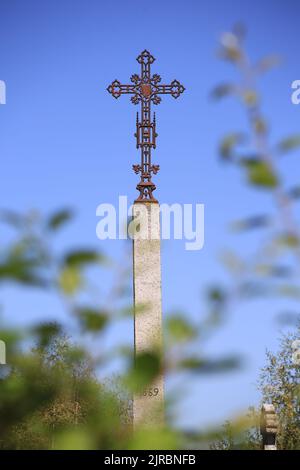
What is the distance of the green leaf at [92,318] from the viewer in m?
1.00

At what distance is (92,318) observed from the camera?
3.29 ft

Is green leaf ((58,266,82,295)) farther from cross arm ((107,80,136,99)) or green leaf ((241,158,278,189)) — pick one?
cross arm ((107,80,136,99))

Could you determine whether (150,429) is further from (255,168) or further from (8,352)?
(255,168)

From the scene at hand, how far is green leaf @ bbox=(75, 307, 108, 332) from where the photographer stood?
1.00 meters

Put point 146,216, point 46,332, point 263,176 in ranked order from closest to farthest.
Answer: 1. point 263,176
2. point 46,332
3. point 146,216

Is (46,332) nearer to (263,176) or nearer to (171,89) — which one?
(263,176)

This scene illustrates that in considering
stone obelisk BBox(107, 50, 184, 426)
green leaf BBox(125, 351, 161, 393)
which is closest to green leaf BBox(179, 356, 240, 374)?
green leaf BBox(125, 351, 161, 393)

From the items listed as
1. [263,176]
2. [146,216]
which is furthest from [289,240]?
[146,216]

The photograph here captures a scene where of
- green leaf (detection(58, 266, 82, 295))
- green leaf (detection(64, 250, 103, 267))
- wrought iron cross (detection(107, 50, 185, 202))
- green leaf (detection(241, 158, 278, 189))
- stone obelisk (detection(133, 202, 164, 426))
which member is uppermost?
wrought iron cross (detection(107, 50, 185, 202))

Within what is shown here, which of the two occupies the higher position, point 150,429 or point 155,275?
point 155,275
